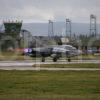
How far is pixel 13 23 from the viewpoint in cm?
11269

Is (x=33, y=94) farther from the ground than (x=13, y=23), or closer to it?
closer to it

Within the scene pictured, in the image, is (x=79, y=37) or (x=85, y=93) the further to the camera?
(x=79, y=37)

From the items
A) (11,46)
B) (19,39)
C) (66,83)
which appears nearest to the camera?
(66,83)

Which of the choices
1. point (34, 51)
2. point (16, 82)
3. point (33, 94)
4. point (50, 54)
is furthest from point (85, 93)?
point (34, 51)

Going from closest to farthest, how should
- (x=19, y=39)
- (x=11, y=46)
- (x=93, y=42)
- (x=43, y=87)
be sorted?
(x=43, y=87), (x=11, y=46), (x=19, y=39), (x=93, y=42)

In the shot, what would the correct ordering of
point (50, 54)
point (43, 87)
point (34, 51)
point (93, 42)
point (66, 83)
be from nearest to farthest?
point (43, 87), point (66, 83), point (50, 54), point (34, 51), point (93, 42)

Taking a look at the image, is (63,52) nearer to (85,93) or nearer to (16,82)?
(16,82)

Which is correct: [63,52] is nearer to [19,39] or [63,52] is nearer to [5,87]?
[19,39]

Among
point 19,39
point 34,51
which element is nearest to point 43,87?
A: point 34,51

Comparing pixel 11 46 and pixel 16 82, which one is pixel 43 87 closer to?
pixel 16 82

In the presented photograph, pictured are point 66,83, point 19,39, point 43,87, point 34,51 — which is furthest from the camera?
point 19,39

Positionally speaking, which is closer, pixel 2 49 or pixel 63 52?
pixel 63 52

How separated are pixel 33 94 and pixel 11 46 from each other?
53920 mm

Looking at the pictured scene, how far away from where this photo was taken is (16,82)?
2067 centimetres
